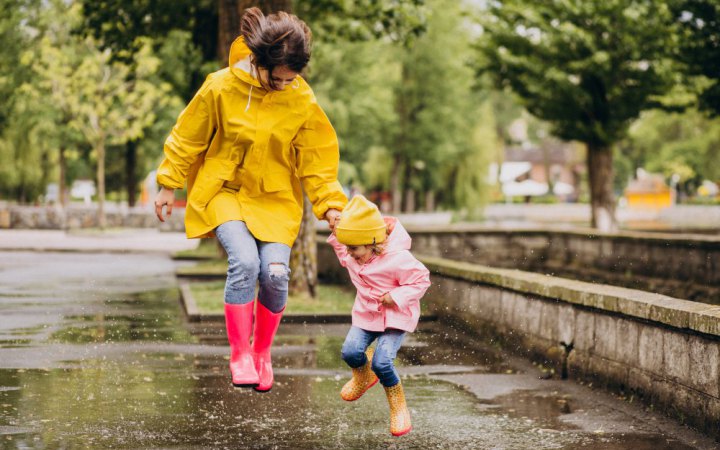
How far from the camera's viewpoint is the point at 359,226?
231 inches

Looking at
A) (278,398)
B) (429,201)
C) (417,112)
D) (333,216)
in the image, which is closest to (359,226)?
(333,216)

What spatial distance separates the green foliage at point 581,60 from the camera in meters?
32.3

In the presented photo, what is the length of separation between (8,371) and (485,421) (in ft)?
13.6

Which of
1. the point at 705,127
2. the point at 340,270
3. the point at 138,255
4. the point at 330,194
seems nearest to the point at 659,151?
the point at 705,127

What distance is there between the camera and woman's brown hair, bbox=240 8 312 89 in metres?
5.60

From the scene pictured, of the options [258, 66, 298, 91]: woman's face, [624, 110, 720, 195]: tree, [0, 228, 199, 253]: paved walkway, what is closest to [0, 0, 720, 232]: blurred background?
[624, 110, 720, 195]: tree

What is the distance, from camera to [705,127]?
259 feet

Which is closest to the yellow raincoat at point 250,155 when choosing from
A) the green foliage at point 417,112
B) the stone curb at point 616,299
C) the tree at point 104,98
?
the stone curb at point 616,299

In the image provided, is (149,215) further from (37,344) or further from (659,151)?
(659,151)

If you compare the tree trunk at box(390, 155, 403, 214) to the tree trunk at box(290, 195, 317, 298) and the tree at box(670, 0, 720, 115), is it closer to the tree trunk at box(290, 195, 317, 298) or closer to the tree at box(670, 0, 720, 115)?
the tree at box(670, 0, 720, 115)

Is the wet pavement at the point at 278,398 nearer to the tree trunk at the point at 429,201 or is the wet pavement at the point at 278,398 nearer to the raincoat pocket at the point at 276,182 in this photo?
the raincoat pocket at the point at 276,182

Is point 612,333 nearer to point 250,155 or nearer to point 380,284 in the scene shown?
point 380,284

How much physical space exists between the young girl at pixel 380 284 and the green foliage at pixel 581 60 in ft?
86.8

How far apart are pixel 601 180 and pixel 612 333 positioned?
27170 mm
